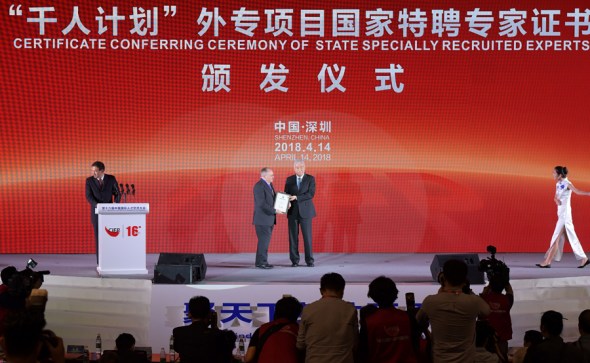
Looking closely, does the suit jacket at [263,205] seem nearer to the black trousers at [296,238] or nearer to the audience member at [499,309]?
the black trousers at [296,238]

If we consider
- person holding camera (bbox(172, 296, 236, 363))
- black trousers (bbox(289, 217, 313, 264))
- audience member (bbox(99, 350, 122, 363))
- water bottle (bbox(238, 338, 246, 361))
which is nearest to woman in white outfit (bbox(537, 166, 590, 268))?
black trousers (bbox(289, 217, 313, 264))

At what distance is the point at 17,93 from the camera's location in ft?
36.0

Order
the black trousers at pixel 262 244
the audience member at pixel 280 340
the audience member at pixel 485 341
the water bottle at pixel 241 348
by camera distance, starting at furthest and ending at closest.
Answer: the black trousers at pixel 262 244 < the water bottle at pixel 241 348 < the audience member at pixel 485 341 < the audience member at pixel 280 340

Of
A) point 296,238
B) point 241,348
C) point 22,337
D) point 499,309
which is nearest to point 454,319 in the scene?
point 499,309

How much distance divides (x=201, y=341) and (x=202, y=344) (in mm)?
15

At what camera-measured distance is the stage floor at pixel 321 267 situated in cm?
889

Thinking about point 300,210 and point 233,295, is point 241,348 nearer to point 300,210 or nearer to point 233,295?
point 233,295

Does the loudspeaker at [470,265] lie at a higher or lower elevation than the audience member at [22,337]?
lower

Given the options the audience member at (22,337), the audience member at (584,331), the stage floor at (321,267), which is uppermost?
the audience member at (22,337)

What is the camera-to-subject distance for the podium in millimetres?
8875

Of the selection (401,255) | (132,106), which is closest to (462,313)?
(401,255)

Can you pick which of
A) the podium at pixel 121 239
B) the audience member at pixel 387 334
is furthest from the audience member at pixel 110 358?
the podium at pixel 121 239

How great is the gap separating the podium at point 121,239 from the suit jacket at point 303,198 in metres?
1.82

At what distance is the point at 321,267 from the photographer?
388 inches
